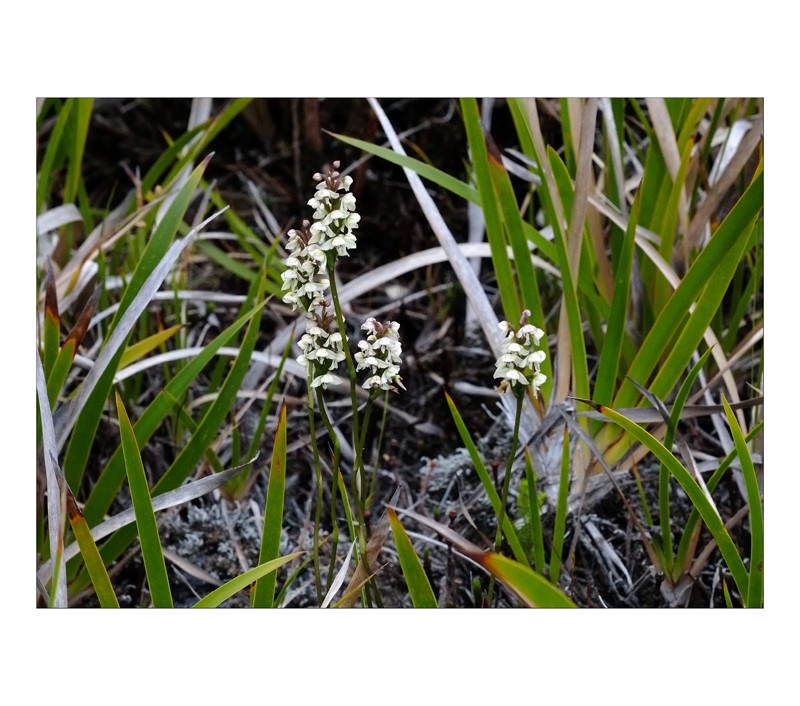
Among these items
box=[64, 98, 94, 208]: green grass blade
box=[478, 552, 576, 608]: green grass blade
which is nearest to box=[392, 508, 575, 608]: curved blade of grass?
box=[478, 552, 576, 608]: green grass blade

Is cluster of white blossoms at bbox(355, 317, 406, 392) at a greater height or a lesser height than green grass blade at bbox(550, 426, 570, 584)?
greater

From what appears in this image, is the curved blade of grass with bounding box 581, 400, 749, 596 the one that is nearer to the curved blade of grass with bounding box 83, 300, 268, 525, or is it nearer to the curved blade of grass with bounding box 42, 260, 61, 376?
the curved blade of grass with bounding box 83, 300, 268, 525

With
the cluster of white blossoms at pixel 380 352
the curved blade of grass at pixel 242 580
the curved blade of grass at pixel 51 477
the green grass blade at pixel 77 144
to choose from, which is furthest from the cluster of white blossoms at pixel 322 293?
the green grass blade at pixel 77 144

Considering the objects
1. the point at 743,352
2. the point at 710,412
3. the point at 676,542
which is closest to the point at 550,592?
the point at 676,542

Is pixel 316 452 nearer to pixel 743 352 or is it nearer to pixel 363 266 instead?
pixel 363 266

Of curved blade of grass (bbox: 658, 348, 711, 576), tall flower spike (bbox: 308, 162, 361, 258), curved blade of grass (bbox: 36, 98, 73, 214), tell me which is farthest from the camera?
curved blade of grass (bbox: 36, 98, 73, 214)

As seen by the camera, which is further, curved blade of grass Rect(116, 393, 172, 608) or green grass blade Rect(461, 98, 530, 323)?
green grass blade Rect(461, 98, 530, 323)
